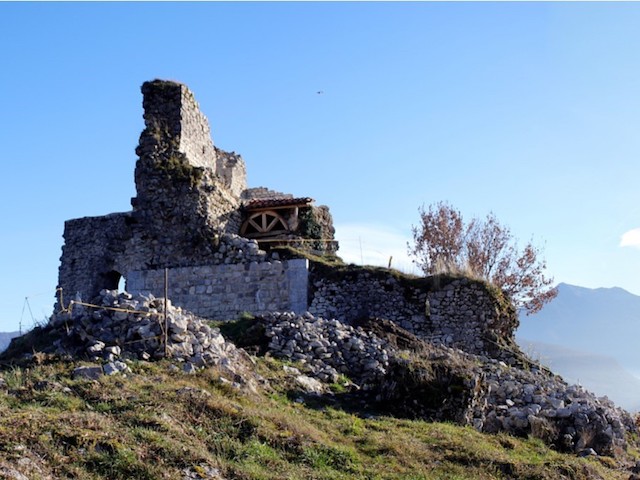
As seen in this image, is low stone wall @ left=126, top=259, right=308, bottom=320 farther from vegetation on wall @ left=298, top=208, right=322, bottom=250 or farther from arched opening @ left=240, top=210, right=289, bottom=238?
vegetation on wall @ left=298, top=208, right=322, bottom=250

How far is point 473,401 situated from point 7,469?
752 centimetres

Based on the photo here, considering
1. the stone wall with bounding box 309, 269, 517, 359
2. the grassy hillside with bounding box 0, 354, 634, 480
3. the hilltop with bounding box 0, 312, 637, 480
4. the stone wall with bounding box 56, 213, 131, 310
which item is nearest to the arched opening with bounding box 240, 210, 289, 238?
the stone wall with bounding box 56, 213, 131, 310

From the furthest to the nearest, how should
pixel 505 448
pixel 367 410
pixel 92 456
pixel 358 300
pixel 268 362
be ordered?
pixel 358 300 → pixel 268 362 → pixel 367 410 → pixel 505 448 → pixel 92 456

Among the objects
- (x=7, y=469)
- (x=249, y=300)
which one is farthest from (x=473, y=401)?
(x=249, y=300)

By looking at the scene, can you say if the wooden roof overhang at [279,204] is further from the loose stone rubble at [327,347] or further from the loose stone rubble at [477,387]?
the loose stone rubble at [327,347]

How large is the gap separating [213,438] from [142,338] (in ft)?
11.3

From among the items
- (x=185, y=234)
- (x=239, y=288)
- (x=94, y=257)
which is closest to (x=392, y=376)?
(x=239, y=288)

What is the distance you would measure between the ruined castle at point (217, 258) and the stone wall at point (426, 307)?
0.02m

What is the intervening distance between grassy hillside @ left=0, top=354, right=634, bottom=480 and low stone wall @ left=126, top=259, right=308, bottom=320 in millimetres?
7808

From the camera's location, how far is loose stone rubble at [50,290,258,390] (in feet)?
40.5

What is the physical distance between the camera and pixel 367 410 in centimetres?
1288

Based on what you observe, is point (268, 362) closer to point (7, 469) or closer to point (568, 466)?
point (568, 466)

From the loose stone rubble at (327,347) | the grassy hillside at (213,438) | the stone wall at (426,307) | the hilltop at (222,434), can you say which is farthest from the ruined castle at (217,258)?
the grassy hillside at (213,438)

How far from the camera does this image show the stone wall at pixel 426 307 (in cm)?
1958
